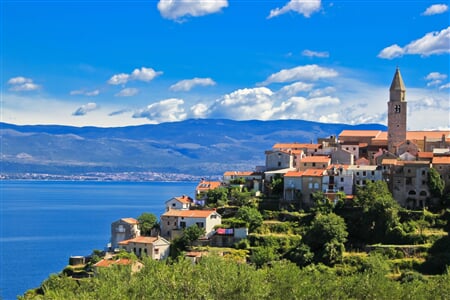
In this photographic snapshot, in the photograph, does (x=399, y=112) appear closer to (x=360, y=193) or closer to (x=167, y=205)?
(x=360, y=193)

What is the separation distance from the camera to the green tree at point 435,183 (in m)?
56.8

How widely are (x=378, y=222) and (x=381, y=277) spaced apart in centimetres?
1775

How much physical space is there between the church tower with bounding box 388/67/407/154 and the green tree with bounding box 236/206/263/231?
17506 mm

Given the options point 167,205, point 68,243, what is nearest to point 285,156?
point 167,205

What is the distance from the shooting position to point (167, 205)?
66.6 metres

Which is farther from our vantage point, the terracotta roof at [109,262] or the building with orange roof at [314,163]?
the building with orange roof at [314,163]

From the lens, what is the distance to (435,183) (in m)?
56.7

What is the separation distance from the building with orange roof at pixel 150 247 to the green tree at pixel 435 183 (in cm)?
2193

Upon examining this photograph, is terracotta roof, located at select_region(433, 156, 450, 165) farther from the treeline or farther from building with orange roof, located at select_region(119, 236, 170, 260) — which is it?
building with orange roof, located at select_region(119, 236, 170, 260)

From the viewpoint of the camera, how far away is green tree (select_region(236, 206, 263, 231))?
57531 mm

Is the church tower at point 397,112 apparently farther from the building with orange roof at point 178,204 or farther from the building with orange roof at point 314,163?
the building with orange roof at point 178,204

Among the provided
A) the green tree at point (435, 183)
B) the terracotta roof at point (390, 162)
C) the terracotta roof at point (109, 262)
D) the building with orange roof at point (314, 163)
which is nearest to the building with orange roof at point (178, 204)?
the building with orange roof at point (314, 163)

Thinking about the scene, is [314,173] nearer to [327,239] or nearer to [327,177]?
[327,177]

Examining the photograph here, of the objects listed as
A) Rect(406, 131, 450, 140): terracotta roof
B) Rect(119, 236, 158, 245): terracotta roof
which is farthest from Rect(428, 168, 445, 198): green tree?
Rect(119, 236, 158, 245): terracotta roof
